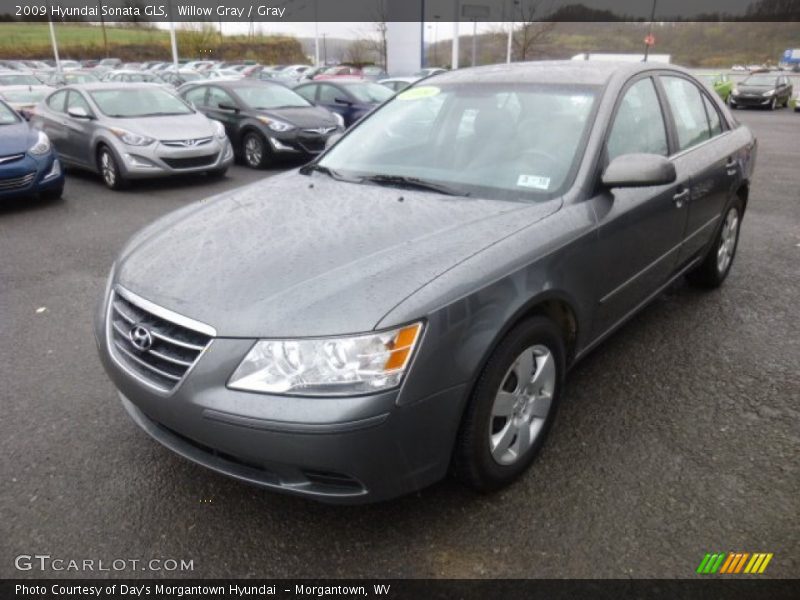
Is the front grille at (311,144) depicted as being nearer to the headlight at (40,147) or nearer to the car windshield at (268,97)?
the car windshield at (268,97)

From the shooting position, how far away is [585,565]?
211 cm

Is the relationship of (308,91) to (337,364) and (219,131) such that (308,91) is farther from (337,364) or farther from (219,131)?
(337,364)

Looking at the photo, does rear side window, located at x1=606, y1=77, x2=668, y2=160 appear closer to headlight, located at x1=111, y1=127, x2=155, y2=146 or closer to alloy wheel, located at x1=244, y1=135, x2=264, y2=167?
headlight, located at x1=111, y1=127, x2=155, y2=146

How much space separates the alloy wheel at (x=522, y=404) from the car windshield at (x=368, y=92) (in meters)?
11.1

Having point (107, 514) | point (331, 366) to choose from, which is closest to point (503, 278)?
point (331, 366)

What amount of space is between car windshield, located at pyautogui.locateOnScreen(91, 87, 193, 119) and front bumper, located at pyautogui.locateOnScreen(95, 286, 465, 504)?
8107 millimetres

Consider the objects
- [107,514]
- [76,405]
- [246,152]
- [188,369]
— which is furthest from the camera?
[246,152]

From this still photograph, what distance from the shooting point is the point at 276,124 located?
10273mm

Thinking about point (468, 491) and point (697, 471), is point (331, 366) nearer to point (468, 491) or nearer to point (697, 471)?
point (468, 491)

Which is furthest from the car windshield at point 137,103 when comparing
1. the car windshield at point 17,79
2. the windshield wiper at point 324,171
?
the car windshield at point 17,79

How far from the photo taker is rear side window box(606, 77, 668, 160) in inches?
118

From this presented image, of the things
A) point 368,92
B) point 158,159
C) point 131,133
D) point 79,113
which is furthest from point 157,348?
point 368,92

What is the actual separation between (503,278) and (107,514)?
1.77 metres

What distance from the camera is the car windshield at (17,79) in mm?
15650
